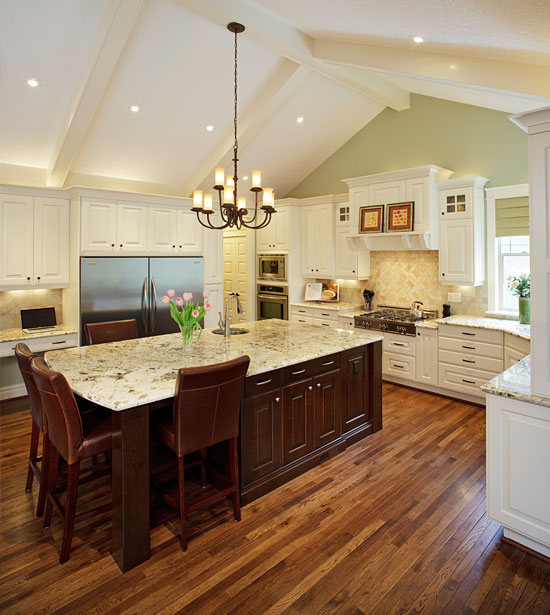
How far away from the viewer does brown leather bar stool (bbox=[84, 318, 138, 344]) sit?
12.1 ft

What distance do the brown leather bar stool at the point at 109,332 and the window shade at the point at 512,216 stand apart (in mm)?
4224

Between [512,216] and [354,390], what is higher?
[512,216]

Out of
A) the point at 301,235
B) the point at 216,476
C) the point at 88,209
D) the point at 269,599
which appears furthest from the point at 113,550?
the point at 301,235

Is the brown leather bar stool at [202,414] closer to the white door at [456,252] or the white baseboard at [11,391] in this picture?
the white baseboard at [11,391]

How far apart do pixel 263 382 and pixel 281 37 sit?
10.5ft

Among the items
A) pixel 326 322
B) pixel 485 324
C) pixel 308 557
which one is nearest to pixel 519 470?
pixel 308 557

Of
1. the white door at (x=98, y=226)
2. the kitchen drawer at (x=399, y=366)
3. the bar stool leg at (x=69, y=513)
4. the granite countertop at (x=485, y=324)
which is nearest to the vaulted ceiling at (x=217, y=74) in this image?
the white door at (x=98, y=226)

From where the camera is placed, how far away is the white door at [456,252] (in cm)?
484

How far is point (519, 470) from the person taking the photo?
2.29 meters

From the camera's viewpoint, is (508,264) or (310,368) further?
(508,264)

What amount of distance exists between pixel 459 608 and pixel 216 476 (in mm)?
1563

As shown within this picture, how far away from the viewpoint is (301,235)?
22.2 ft

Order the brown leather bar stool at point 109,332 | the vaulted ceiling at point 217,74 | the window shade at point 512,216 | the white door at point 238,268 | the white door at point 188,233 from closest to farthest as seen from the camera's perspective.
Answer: the vaulted ceiling at point 217,74 < the brown leather bar stool at point 109,332 < the window shade at point 512,216 < the white door at point 188,233 < the white door at point 238,268

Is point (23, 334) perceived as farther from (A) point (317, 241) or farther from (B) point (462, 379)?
(B) point (462, 379)
